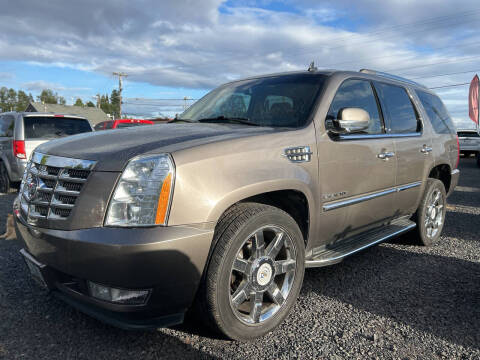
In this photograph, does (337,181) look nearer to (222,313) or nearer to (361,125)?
(361,125)

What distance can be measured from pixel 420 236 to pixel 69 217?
12.4 feet

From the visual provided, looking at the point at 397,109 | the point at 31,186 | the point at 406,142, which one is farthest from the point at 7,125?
the point at 406,142

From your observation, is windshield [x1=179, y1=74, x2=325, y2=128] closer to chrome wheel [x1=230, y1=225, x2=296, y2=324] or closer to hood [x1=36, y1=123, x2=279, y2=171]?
hood [x1=36, y1=123, x2=279, y2=171]

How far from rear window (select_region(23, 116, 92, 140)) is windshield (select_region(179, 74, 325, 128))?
4714 millimetres

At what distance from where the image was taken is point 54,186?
219cm

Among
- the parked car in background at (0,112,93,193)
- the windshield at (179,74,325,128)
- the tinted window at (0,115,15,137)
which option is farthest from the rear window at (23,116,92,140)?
the windshield at (179,74,325,128)

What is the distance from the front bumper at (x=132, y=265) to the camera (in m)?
1.88

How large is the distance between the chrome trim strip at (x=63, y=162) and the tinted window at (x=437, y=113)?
381 cm

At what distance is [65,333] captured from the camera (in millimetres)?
2416

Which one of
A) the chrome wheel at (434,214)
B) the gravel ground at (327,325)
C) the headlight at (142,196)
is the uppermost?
the headlight at (142,196)

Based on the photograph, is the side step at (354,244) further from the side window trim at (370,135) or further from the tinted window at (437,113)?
the tinted window at (437,113)

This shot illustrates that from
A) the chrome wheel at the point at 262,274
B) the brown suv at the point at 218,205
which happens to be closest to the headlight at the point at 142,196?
the brown suv at the point at 218,205

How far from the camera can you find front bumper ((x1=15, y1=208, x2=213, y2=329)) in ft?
6.16

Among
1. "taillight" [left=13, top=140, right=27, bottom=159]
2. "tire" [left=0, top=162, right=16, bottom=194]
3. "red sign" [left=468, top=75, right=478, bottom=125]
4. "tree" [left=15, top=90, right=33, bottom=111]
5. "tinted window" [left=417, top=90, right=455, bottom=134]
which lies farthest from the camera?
"tree" [left=15, top=90, right=33, bottom=111]
